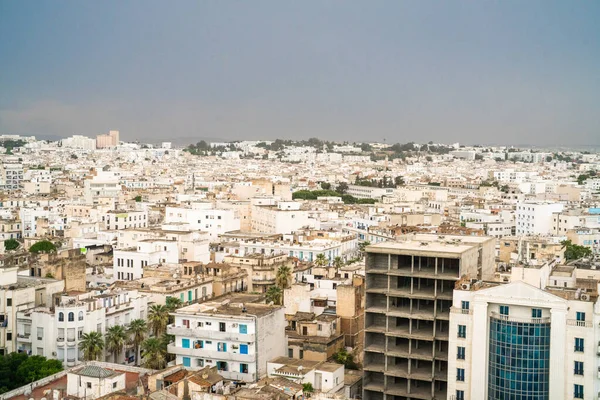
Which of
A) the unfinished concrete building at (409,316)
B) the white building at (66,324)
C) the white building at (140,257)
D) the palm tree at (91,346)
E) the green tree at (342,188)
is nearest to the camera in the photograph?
the unfinished concrete building at (409,316)

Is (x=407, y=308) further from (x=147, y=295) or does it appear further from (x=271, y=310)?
(x=147, y=295)

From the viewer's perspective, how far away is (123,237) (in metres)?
50.3

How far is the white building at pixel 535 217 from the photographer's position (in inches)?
2781

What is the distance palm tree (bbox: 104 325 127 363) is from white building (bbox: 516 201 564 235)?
47582mm

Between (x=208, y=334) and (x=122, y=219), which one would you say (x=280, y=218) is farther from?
(x=208, y=334)

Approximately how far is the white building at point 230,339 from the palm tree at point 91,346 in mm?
2552

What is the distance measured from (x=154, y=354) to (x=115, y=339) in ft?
6.35

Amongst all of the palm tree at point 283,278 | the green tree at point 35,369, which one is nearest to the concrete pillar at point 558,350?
the green tree at point 35,369

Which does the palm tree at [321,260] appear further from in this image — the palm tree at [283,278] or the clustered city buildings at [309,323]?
the palm tree at [283,278]

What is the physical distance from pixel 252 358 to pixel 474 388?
776 cm

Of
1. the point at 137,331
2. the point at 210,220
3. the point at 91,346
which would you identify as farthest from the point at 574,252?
the point at 91,346

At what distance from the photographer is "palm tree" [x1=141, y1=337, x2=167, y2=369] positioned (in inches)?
1135

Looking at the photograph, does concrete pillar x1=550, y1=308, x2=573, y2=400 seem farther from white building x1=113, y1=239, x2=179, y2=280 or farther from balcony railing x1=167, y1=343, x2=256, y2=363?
white building x1=113, y1=239, x2=179, y2=280

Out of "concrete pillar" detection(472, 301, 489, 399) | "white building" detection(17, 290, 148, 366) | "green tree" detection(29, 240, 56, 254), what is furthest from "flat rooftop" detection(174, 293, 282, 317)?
"green tree" detection(29, 240, 56, 254)
